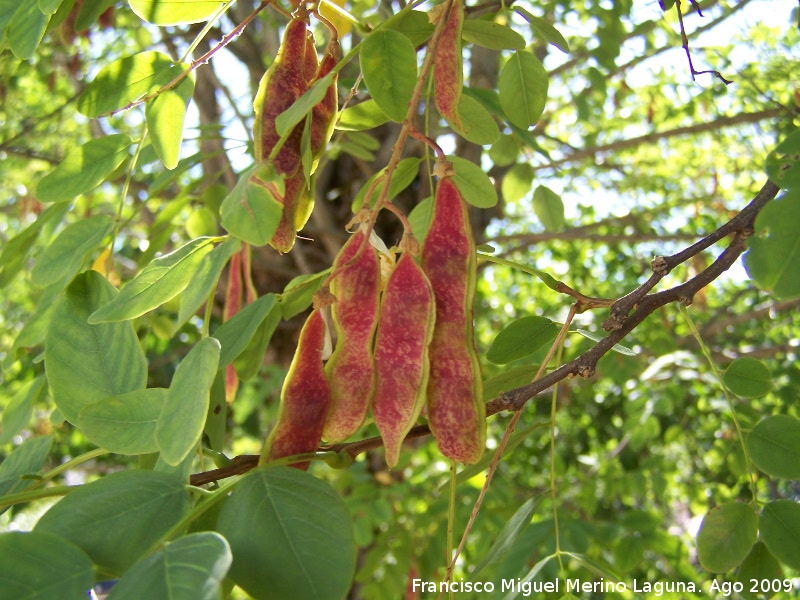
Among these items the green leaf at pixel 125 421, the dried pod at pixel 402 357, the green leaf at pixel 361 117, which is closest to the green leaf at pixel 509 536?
the dried pod at pixel 402 357

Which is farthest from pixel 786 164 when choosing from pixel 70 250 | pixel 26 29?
pixel 70 250

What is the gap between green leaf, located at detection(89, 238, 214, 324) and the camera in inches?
25.3

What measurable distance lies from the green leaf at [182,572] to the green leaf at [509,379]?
43cm

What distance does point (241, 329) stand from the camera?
29.0 inches

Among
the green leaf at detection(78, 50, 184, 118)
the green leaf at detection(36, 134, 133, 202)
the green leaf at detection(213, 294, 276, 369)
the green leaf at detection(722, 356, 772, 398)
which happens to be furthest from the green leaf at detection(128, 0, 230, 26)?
the green leaf at detection(722, 356, 772, 398)

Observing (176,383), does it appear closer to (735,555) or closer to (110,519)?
(110,519)

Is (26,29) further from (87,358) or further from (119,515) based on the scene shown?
(119,515)

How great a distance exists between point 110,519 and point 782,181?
1.69 feet

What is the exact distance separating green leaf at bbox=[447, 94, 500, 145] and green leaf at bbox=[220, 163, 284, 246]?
1.30ft

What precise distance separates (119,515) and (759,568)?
0.67 meters

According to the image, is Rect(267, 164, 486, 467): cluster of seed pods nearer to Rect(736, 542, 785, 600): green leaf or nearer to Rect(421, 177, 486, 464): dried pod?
Rect(421, 177, 486, 464): dried pod

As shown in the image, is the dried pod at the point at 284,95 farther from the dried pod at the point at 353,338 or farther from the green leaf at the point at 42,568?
the green leaf at the point at 42,568

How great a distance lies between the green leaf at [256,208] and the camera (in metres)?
0.53

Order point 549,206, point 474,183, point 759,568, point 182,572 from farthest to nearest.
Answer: point 549,206 < point 474,183 < point 759,568 < point 182,572
